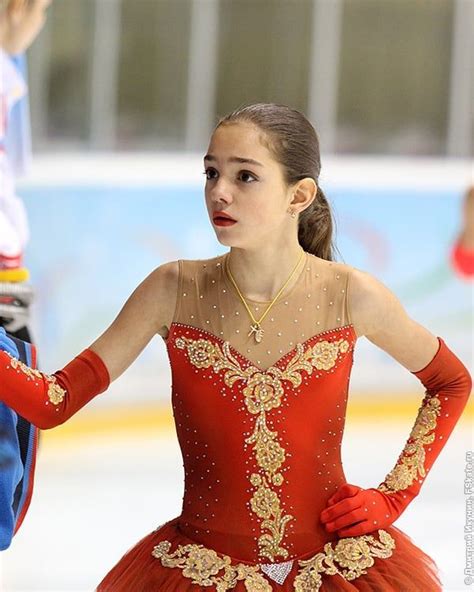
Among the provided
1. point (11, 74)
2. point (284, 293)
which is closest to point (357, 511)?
point (284, 293)

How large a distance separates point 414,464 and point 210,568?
37 cm

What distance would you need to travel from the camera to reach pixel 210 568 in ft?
6.50

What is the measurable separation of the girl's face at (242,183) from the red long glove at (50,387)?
297 mm

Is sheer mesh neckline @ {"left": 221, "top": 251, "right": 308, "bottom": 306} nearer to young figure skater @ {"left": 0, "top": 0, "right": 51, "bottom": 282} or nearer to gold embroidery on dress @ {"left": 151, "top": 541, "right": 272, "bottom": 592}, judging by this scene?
gold embroidery on dress @ {"left": 151, "top": 541, "right": 272, "bottom": 592}

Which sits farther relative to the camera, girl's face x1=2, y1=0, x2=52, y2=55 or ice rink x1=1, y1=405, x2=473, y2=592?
ice rink x1=1, y1=405, x2=473, y2=592

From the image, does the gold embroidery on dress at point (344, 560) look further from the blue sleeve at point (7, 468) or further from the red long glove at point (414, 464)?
the blue sleeve at point (7, 468)

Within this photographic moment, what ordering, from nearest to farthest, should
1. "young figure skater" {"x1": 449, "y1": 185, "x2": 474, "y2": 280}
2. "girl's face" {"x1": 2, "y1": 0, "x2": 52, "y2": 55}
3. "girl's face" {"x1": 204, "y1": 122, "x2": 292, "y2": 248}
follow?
"girl's face" {"x1": 204, "y1": 122, "x2": 292, "y2": 248}, "young figure skater" {"x1": 449, "y1": 185, "x2": 474, "y2": 280}, "girl's face" {"x1": 2, "y1": 0, "x2": 52, "y2": 55}

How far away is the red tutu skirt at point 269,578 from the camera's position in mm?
1964

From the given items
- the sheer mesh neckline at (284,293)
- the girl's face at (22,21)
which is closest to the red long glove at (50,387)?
the sheer mesh neckline at (284,293)

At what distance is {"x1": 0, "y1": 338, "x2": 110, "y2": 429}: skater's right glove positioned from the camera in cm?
200

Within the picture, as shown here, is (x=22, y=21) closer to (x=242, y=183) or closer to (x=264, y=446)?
(x=242, y=183)

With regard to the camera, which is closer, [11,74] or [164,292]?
[164,292]

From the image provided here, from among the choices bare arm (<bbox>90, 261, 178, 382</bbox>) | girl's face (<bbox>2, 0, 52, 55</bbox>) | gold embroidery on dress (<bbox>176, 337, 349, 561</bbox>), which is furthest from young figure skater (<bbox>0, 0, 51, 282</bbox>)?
gold embroidery on dress (<bbox>176, 337, 349, 561</bbox>)

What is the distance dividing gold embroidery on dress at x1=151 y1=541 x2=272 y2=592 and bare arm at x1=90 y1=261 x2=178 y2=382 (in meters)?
0.29
